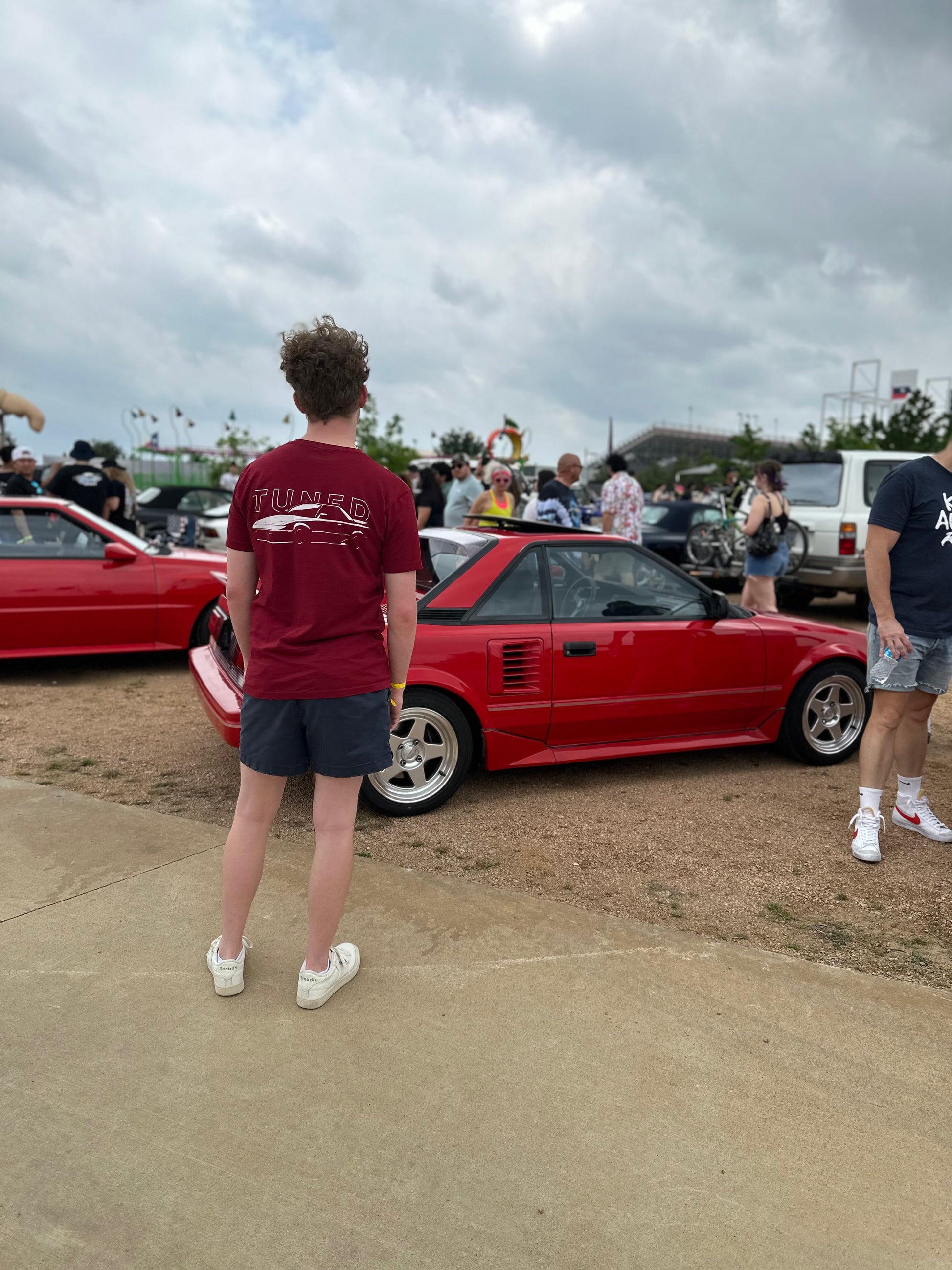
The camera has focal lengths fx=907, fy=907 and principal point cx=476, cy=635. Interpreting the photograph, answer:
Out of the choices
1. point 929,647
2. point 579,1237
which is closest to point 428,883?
point 579,1237

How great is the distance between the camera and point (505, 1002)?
2.63m

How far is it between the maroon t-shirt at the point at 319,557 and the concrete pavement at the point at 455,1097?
3.17ft

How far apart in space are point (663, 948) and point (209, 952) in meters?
1.44

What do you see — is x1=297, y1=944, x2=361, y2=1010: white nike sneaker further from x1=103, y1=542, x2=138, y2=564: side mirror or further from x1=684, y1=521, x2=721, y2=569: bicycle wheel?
x1=684, y1=521, x2=721, y2=569: bicycle wheel

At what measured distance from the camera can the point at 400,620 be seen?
2438 mm

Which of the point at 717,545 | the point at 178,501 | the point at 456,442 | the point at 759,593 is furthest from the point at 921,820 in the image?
the point at 456,442

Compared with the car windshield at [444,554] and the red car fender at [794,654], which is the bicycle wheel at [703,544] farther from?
the car windshield at [444,554]

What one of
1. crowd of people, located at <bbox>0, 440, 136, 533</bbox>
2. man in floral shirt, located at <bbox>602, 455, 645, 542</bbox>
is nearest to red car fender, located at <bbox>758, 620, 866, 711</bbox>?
man in floral shirt, located at <bbox>602, 455, 645, 542</bbox>

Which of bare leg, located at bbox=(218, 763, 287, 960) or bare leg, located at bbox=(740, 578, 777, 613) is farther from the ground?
bare leg, located at bbox=(740, 578, 777, 613)

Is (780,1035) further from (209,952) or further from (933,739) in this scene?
(933,739)

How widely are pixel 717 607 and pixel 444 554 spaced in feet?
4.82

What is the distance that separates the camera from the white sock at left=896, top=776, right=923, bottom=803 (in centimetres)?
410

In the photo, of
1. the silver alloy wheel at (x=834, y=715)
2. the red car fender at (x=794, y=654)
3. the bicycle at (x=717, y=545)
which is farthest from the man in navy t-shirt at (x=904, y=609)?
the bicycle at (x=717, y=545)

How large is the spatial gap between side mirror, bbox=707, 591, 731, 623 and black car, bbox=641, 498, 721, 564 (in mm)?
7678
